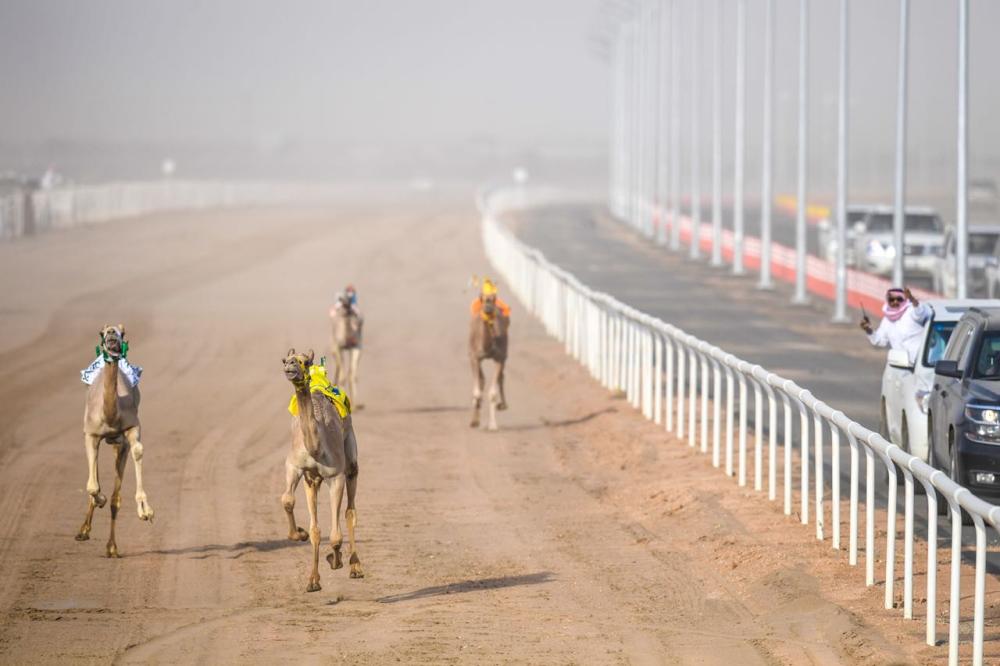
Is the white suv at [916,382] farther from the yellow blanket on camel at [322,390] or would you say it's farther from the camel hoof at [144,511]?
the camel hoof at [144,511]

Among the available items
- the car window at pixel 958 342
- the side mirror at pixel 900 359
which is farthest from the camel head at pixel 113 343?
the car window at pixel 958 342

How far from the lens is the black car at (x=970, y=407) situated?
12.5 metres

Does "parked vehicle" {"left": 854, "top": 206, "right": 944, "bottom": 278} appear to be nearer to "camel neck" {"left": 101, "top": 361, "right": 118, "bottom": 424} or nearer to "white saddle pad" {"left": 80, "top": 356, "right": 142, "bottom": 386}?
"white saddle pad" {"left": 80, "top": 356, "right": 142, "bottom": 386}

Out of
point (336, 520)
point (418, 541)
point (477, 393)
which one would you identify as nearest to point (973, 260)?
point (477, 393)

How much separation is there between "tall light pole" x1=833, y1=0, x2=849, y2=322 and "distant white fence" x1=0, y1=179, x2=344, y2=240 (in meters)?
28.1

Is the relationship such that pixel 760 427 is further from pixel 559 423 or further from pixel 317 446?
pixel 559 423

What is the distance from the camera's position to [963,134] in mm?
29312

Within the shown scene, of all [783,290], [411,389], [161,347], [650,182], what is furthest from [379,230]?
[411,389]

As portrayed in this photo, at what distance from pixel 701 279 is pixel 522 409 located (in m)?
26.0

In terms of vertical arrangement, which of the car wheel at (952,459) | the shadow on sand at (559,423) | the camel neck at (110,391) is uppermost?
the camel neck at (110,391)

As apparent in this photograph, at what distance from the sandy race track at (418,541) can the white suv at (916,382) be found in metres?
1.46

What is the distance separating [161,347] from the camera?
29141mm

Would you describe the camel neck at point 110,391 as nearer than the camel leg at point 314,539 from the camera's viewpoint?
No

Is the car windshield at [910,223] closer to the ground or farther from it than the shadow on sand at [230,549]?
farther from it
